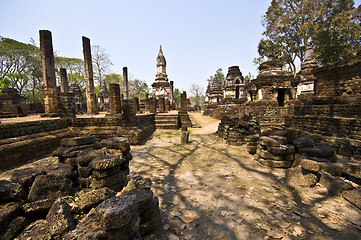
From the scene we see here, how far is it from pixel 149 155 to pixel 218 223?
12.4 feet

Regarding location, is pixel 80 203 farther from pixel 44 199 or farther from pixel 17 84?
pixel 17 84

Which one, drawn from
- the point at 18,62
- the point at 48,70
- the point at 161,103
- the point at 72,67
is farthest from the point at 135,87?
the point at 48,70

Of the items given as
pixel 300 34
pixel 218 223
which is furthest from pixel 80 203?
pixel 300 34

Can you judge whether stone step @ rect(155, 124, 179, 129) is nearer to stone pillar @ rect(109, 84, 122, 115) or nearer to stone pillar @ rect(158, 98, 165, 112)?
stone pillar @ rect(109, 84, 122, 115)

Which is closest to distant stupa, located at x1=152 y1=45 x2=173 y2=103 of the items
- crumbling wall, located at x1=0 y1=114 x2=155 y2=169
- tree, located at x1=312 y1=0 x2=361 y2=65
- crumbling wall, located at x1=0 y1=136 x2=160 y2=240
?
crumbling wall, located at x1=0 y1=114 x2=155 y2=169

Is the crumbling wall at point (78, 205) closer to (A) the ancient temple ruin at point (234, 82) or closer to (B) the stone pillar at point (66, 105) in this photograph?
(B) the stone pillar at point (66, 105)

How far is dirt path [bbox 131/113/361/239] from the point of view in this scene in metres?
2.14

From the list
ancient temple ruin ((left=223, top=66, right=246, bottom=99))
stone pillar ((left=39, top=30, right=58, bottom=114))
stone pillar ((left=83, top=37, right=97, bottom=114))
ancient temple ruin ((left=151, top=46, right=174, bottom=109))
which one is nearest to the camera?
stone pillar ((left=39, top=30, right=58, bottom=114))

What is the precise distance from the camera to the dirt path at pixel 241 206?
214 centimetres

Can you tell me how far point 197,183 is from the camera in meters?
3.56

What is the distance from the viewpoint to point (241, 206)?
106 inches

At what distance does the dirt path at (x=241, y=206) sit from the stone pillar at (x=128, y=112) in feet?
12.2

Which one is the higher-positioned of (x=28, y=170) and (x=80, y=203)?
(x=28, y=170)

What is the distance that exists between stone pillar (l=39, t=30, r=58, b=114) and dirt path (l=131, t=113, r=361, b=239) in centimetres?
810
